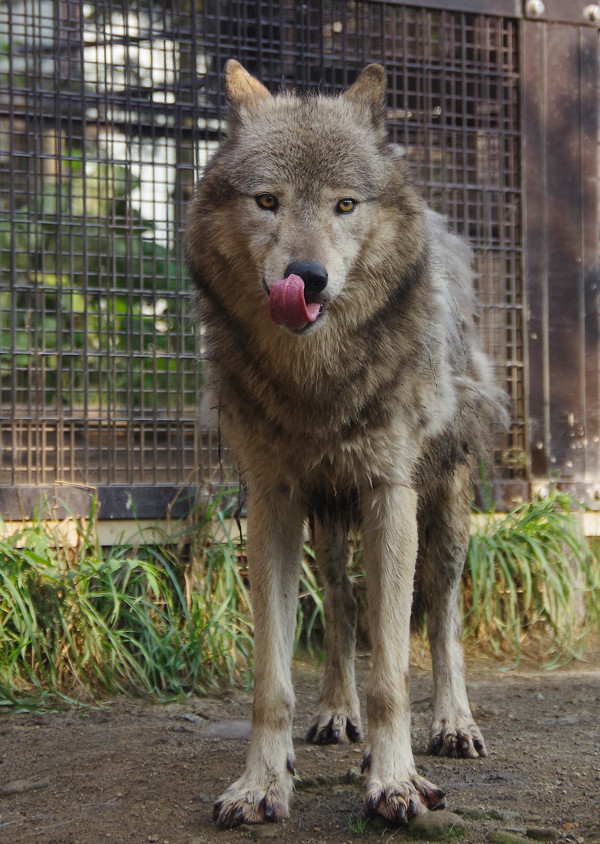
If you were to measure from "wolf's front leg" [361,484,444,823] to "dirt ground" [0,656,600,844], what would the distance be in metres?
0.10

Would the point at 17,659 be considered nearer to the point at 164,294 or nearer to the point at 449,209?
the point at 164,294

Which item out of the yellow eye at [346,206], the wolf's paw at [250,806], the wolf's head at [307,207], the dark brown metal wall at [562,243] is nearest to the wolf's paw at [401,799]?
the wolf's paw at [250,806]

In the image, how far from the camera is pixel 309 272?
268cm

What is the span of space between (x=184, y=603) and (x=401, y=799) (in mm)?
2215

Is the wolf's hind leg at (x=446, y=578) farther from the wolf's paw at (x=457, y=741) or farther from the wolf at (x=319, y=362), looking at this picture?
the wolf at (x=319, y=362)

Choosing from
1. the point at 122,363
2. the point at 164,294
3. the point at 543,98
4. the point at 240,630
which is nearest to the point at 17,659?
the point at 240,630

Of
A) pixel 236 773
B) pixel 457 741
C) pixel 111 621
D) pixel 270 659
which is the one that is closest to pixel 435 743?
pixel 457 741

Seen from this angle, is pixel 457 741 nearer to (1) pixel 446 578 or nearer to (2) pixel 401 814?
(1) pixel 446 578

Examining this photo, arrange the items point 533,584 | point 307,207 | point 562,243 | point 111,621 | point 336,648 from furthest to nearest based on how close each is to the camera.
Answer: point 562,243 < point 533,584 < point 111,621 < point 336,648 < point 307,207

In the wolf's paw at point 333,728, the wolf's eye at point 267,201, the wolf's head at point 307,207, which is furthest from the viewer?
the wolf's paw at point 333,728

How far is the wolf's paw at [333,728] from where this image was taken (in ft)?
12.3

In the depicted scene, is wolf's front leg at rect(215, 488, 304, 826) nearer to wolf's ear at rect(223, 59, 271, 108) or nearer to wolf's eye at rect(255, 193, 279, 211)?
wolf's eye at rect(255, 193, 279, 211)

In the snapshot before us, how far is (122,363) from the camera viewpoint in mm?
5090

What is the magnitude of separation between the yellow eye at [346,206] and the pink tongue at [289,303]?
378 millimetres
